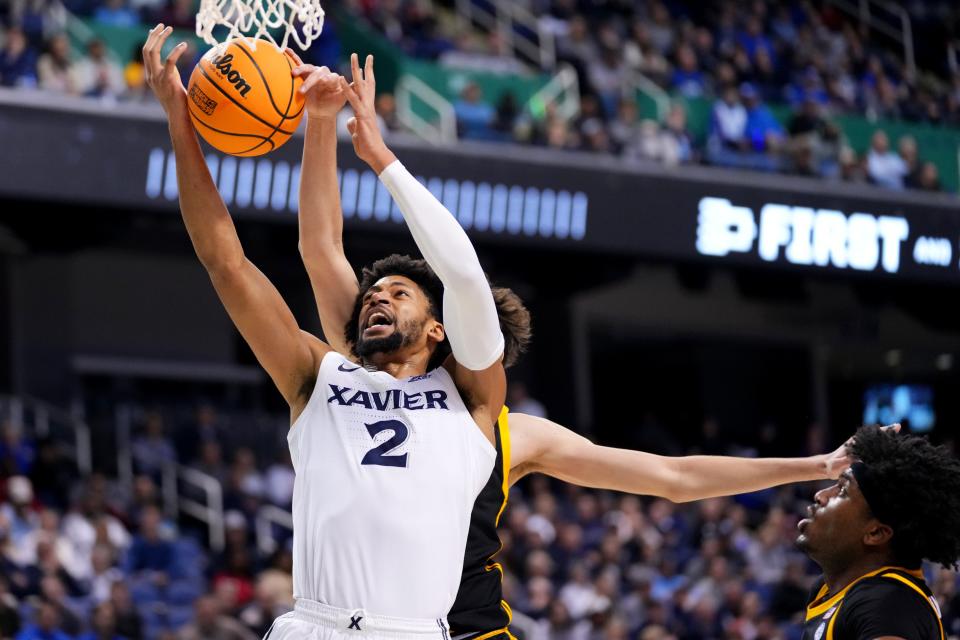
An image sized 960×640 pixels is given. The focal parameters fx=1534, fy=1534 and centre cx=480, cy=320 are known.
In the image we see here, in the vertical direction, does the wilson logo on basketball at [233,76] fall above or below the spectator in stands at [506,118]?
below

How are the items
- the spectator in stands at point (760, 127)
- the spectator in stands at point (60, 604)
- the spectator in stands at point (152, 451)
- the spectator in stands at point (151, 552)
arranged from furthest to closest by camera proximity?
the spectator in stands at point (760, 127)
the spectator in stands at point (152, 451)
the spectator in stands at point (151, 552)
the spectator in stands at point (60, 604)

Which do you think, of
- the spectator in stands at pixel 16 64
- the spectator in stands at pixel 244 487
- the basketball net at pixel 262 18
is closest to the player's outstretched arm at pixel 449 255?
the basketball net at pixel 262 18

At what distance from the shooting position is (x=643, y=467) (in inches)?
177

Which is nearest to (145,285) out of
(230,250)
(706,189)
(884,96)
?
(706,189)

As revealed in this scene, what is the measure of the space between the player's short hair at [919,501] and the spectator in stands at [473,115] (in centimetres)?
1070

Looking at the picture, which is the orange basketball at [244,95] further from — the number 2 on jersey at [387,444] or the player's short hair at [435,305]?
the number 2 on jersey at [387,444]

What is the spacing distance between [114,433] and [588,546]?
4.36m

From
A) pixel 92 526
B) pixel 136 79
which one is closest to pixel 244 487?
pixel 92 526

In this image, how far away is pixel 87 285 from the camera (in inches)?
651

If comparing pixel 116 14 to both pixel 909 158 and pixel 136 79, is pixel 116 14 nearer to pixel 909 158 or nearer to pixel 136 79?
pixel 136 79

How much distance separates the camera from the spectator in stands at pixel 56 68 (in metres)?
12.7

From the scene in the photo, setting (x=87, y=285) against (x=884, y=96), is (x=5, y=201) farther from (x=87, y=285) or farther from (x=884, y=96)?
(x=884, y=96)

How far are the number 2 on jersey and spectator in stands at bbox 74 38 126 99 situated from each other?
31.1 ft

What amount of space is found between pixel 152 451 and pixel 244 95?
9.56m
